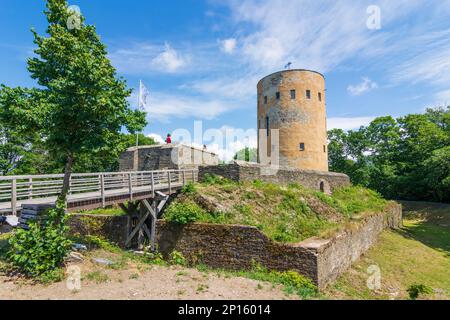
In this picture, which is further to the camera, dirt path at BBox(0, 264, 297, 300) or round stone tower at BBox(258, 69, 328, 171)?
round stone tower at BBox(258, 69, 328, 171)

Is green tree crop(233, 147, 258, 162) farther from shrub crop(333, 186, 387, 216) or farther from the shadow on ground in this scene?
shrub crop(333, 186, 387, 216)

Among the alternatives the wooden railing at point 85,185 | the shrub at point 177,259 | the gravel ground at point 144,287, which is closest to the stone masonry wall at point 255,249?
the shrub at point 177,259

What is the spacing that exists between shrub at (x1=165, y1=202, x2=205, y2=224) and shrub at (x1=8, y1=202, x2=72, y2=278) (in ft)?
15.3

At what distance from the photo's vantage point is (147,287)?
755 centimetres

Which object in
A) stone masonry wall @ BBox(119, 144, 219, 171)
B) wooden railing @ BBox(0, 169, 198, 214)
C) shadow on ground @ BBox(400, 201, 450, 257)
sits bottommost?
shadow on ground @ BBox(400, 201, 450, 257)

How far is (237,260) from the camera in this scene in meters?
10.4

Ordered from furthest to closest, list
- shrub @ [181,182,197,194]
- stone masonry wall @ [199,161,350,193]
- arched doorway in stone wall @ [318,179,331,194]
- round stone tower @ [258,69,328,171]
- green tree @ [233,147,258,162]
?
green tree @ [233,147,258,162] → round stone tower @ [258,69,328,171] → arched doorway in stone wall @ [318,179,331,194] → stone masonry wall @ [199,161,350,193] → shrub @ [181,182,197,194]

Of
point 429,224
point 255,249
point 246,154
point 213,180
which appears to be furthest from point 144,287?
point 246,154

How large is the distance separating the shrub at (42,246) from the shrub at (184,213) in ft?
15.3

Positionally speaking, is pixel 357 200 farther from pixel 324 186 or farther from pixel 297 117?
pixel 297 117

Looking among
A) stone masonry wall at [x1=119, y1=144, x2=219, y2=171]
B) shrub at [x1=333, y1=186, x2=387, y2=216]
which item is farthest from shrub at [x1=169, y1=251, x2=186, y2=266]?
shrub at [x1=333, y1=186, x2=387, y2=216]

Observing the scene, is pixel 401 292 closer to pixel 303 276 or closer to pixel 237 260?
pixel 303 276

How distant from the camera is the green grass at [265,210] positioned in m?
11.7

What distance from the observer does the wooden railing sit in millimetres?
7727
